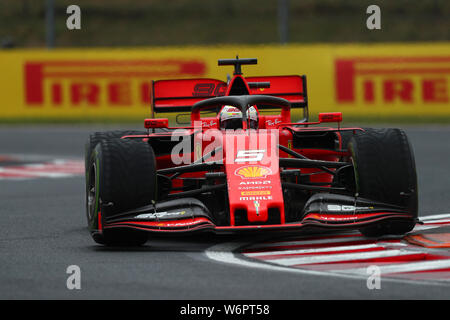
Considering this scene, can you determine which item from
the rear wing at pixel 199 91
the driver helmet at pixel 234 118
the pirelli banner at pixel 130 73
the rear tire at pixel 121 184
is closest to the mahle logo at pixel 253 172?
the rear tire at pixel 121 184

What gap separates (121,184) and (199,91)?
3.32m

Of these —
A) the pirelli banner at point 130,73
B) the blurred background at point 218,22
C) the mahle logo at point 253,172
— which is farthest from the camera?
the blurred background at point 218,22

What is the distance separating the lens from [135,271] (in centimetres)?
716

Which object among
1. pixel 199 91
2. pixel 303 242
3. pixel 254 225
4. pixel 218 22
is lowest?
pixel 303 242

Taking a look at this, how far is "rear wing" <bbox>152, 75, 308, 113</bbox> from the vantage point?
11133mm

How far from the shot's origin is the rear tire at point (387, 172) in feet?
27.0

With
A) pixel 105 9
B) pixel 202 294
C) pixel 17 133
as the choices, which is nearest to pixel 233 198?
pixel 202 294

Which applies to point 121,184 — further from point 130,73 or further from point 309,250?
point 130,73

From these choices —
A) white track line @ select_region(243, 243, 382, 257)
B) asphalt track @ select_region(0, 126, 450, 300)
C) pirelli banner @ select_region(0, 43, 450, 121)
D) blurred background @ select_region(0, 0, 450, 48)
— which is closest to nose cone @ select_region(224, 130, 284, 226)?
white track line @ select_region(243, 243, 382, 257)

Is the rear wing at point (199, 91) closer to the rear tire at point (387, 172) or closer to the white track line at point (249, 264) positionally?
the rear tire at point (387, 172)

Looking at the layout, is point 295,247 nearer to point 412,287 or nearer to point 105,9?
point 412,287

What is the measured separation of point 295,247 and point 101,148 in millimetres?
1761

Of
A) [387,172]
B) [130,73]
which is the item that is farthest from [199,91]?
[130,73]

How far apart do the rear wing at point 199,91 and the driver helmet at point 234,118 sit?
1.55 m
